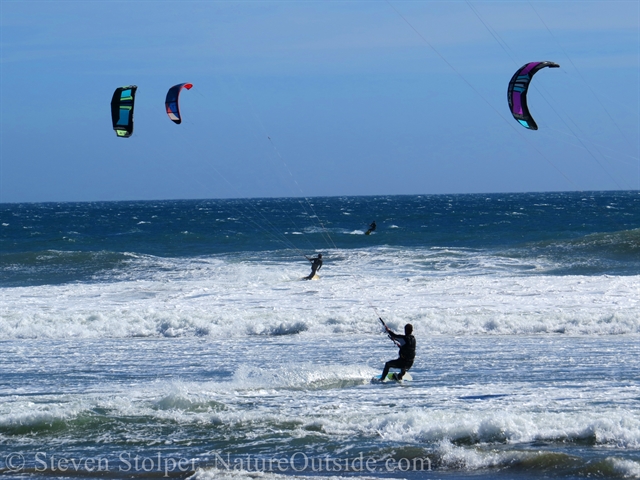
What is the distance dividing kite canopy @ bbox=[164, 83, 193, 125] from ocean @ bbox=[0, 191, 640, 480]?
4288 mm

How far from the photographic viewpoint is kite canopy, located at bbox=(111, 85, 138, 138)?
52.4ft

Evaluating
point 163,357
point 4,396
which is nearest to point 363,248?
point 163,357

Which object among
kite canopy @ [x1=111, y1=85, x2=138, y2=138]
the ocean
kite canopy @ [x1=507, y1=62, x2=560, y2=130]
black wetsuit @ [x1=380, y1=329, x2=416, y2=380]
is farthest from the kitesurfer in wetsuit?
kite canopy @ [x1=111, y1=85, x2=138, y2=138]

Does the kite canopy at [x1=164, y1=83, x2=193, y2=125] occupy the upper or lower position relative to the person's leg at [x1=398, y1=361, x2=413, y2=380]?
upper

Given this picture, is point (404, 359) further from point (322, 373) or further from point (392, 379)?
point (322, 373)

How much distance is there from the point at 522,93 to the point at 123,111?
27.0 ft

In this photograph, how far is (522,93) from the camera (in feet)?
42.6

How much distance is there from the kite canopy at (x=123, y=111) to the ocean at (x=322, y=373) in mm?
3992

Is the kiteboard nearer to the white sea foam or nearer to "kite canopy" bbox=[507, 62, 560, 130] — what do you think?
the white sea foam

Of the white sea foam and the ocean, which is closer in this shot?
the ocean

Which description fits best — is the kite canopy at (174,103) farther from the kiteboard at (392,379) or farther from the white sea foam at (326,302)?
the kiteboard at (392,379)

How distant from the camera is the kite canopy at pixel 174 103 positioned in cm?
1653

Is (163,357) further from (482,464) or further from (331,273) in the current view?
(331,273)

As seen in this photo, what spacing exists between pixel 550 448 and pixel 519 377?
2765 mm
